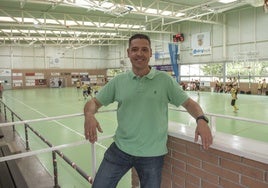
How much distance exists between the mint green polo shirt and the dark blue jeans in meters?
0.07

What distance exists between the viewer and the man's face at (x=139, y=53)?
259 centimetres

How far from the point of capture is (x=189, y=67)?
107 ft

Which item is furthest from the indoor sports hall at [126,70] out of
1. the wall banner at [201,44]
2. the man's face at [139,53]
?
the man's face at [139,53]

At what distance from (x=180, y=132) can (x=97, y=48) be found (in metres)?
47.6

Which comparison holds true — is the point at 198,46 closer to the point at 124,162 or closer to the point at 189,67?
the point at 189,67

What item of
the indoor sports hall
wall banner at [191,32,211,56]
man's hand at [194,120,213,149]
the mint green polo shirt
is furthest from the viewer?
wall banner at [191,32,211,56]

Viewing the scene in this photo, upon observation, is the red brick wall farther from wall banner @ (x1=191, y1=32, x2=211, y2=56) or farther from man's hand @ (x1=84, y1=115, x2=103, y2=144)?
wall banner @ (x1=191, y1=32, x2=211, y2=56)

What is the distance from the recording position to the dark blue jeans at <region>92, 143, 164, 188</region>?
7.99ft

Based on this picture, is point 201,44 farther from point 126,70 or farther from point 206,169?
point 206,169

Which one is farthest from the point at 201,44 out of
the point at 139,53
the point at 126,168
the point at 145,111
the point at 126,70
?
the point at 126,168

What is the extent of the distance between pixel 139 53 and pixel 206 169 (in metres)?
1.36

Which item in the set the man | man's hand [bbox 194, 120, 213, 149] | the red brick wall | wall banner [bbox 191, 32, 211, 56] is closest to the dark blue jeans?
the man

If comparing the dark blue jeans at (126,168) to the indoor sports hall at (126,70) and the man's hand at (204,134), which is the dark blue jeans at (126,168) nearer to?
the indoor sports hall at (126,70)

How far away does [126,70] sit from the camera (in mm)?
11242
